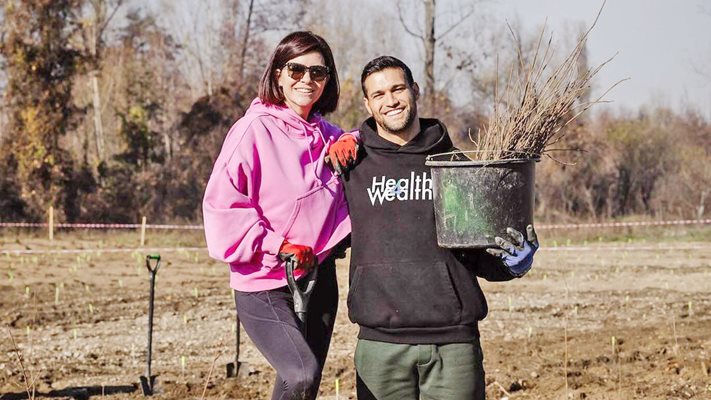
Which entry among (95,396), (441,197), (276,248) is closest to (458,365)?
(441,197)

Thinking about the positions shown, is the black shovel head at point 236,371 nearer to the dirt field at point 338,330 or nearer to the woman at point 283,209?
the dirt field at point 338,330

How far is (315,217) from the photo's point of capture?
124 inches

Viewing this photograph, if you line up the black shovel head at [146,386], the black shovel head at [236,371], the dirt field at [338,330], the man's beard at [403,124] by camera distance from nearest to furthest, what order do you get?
the man's beard at [403,124]
the black shovel head at [146,386]
the dirt field at [338,330]
the black shovel head at [236,371]

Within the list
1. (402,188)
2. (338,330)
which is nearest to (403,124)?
(402,188)

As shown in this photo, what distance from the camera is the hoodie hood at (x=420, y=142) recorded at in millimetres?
2996

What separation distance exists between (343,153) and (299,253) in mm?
385

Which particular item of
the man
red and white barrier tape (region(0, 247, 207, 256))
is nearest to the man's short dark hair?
the man

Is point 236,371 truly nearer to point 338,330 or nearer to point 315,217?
point 338,330

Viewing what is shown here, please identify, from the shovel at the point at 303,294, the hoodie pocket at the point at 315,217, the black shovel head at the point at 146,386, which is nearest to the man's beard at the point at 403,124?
the hoodie pocket at the point at 315,217

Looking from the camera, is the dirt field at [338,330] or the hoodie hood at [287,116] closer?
the hoodie hood at [287,116]

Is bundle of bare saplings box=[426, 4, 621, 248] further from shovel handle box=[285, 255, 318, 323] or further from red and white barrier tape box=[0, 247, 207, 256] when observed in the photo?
red and white barrier tape box=[0, 247, 207, 256]

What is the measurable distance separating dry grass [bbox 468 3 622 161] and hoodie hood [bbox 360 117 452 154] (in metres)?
0.13

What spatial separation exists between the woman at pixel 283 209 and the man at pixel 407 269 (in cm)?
16

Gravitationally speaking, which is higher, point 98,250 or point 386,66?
point 386,66
